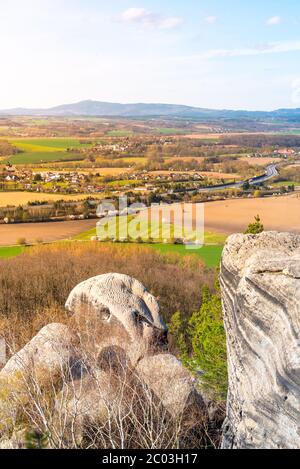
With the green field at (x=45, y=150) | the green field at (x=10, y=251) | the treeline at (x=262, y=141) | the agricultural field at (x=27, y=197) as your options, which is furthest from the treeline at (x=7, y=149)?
the treeline at (x=262, y=141)

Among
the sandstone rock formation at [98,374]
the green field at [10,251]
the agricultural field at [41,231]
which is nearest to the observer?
the sandstone rock formation at [98,374]

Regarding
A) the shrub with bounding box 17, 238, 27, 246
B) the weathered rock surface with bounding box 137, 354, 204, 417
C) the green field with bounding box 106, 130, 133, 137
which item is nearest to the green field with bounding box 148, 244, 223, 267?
the shrub with bounding box 17, 238, 27, 246

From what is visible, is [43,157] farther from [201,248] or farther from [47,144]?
[201,248]

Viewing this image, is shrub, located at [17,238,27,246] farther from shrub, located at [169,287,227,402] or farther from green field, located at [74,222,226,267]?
shrub, located at [169,287,227,402]

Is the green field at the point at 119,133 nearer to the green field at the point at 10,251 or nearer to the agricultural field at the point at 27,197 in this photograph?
the agricultural field at the point at 27,197

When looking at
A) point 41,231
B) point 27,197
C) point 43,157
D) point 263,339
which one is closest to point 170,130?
point 43,157

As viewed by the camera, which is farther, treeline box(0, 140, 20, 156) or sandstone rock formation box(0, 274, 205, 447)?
treeline box(0, 140, 20, 156)

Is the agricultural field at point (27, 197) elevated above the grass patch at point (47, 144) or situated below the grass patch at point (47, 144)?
below
